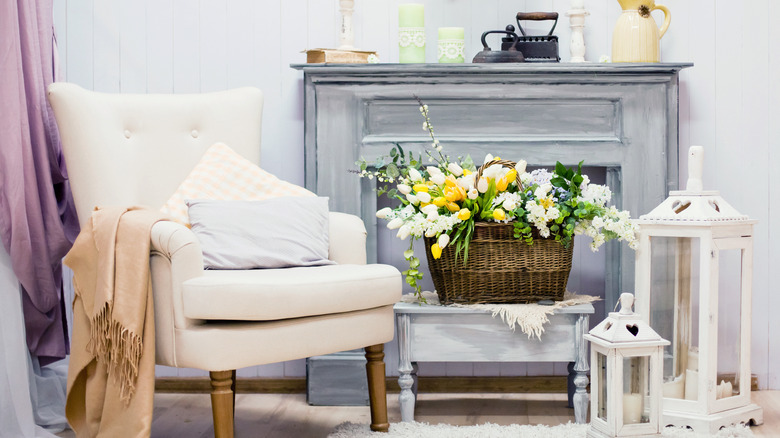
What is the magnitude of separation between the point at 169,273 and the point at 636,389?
45.1 inches

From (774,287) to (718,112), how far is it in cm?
65

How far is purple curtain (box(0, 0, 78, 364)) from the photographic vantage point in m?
2.22

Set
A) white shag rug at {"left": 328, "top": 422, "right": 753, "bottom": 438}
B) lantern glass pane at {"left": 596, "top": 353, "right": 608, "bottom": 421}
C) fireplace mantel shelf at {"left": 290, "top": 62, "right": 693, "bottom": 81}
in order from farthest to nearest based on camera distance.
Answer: fireplace mantel shelf at {"left": 290, "top": 62, "right": 693, "bottom": 81} → white shag rug at {"left": 328, "top": 422, "right": 753, "bottom": 438} → lantern glass pane at {"left": 596, "top": 353, "right": 608, "bottom": 421}

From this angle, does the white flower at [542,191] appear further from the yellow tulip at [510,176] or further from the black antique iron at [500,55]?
the black antique iron at [500,55]

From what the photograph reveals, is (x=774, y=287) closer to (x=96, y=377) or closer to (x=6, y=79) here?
(x=96, y=377)

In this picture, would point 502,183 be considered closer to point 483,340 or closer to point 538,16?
point 483,340

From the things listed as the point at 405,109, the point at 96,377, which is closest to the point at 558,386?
the point at 405,109

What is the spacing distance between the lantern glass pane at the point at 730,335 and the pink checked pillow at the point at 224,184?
1307 millimetres

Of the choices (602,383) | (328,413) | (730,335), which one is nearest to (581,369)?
(602,383)

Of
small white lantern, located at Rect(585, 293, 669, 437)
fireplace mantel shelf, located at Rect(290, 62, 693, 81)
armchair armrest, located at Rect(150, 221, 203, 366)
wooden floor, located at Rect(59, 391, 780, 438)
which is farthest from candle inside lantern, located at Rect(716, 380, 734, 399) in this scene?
armchair armrest, located at Rect(150, 221, 203, 366)

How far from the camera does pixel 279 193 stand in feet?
8.11

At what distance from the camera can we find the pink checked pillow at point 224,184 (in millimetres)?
2377

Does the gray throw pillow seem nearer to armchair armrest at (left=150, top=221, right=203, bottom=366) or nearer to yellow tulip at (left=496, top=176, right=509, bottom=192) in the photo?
armchair armrest at (left=150, top=221, right=203, bottom=366)

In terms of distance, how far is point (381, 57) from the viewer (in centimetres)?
281
